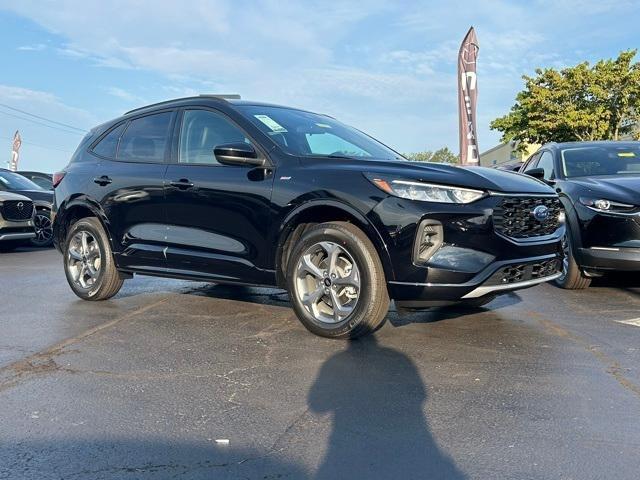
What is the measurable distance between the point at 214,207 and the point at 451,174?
6.21 feet

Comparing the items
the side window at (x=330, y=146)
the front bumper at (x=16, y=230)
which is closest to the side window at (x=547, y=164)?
the side window at (x=330, y=146)

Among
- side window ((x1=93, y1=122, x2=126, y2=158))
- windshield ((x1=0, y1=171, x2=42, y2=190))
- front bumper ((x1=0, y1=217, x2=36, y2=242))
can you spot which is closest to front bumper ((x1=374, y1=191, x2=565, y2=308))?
side window ((x1=93, y1=122, x2=126, y2=158))

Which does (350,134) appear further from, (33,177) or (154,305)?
(33,177)

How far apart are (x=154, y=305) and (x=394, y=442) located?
12.0 ft

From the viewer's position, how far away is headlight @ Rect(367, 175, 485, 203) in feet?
13.2

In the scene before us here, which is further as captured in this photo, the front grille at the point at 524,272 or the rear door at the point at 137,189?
the rear door at the point at 137,189

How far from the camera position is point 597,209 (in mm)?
6004

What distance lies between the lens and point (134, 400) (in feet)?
10.8

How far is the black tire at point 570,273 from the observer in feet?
20.8

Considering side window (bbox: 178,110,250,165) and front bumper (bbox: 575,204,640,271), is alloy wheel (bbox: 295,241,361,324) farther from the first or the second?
front bumper (bbox: 575,204,640,271)

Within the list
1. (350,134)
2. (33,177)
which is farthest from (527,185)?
(33,177)

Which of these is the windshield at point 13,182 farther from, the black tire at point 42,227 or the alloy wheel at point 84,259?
the alloy wheel at point 84,259

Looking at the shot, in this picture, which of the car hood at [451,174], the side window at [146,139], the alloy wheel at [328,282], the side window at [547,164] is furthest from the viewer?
the side window at [547,164]

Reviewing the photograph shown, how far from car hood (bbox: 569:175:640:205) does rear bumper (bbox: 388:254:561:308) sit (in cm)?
219
